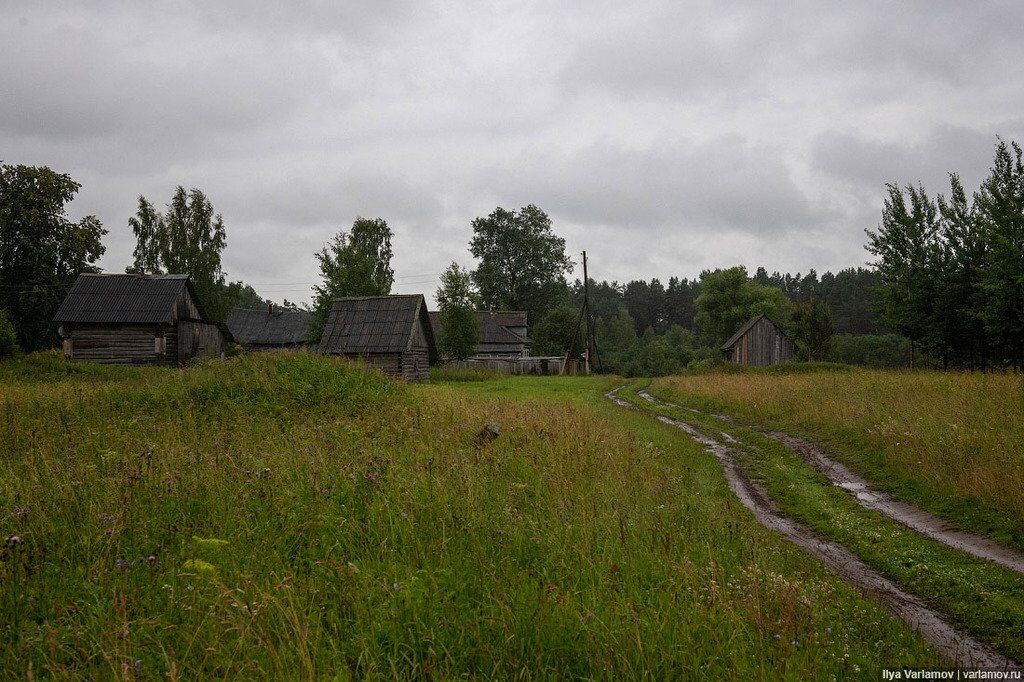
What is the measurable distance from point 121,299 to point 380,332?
55.3ft

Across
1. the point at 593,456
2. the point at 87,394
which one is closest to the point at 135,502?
the point at 593,456

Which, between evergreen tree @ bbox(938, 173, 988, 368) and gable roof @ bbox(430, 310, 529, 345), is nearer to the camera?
evergreen tree @ bbox(938, 173, 988, 368)

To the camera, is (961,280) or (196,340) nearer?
(961,280)

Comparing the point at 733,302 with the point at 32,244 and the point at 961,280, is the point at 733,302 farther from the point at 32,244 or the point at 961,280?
the point at 32,244

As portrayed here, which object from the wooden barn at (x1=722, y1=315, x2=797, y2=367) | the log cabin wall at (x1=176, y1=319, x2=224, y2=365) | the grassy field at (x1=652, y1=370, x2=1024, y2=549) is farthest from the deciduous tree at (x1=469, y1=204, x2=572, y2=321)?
the grassy field at (x1=652, y1=370, x2=1024, y2=549)

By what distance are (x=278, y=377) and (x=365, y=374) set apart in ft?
7.58

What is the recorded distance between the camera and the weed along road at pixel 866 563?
395 cm

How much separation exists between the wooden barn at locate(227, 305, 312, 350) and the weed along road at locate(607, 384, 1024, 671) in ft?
174

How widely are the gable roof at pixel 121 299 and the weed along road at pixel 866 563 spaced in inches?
1313

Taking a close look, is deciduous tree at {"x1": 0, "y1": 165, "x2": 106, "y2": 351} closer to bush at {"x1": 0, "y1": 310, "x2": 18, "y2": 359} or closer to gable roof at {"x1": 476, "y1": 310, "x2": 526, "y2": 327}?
bush at {"x1": 0, "y1": 310, "x2": 18, "y2": 359}

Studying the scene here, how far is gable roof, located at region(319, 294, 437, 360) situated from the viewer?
29.6 m

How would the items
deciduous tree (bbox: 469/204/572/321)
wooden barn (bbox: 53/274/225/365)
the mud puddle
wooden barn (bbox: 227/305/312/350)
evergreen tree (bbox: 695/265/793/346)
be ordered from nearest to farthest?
1. the mud puddle
2. wooden barn (bbox: 53/274/225/365)
3. wooden barn (bbox: 227/305/312/350)
4. evergreen tree (bbox: 695/265/793/346)
5. deciduous tree (bbox: 469/204/572/321)

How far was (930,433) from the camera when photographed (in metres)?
9.37

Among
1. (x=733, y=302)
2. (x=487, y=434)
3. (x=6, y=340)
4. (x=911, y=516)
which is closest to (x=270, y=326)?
(x=6, y=340)
